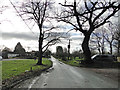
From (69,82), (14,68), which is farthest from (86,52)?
(69,82)

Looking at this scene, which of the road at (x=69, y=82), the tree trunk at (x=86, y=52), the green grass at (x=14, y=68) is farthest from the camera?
the tree trunk at (x=86, y=52)

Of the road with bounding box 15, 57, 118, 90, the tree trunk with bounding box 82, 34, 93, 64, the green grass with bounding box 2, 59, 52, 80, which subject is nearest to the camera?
the road with bounding box 15, 57, 118, 90

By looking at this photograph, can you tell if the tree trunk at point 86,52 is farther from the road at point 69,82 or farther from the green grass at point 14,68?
the road at point 69,82

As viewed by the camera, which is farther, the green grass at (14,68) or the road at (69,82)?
the green grass at (14,68)

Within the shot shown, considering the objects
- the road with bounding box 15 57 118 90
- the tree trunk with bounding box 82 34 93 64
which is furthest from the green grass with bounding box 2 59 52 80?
the tree trunk with bounding box 82 34 93 64

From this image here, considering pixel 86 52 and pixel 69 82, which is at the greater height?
pixel 86 52

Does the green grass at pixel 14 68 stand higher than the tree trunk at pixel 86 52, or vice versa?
the tree trunk at pixel 86 52

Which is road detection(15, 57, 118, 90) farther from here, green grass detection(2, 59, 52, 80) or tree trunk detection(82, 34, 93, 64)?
tree trunk detection(82, 34, 93, 64)

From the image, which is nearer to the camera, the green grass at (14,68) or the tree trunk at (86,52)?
the green grass at (14,68)

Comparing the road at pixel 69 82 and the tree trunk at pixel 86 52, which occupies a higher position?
the tree trunk at pixel 86 52

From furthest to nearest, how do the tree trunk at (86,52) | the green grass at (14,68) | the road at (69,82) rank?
the tree trunk at (86,52) < the green grass at (14,68) < the road at (69,82)

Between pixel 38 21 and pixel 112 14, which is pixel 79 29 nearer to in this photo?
pixel 112 14

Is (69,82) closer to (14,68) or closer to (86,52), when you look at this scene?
(14,68)

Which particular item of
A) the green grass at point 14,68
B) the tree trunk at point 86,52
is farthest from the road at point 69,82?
the tree trunk at point 86,52
